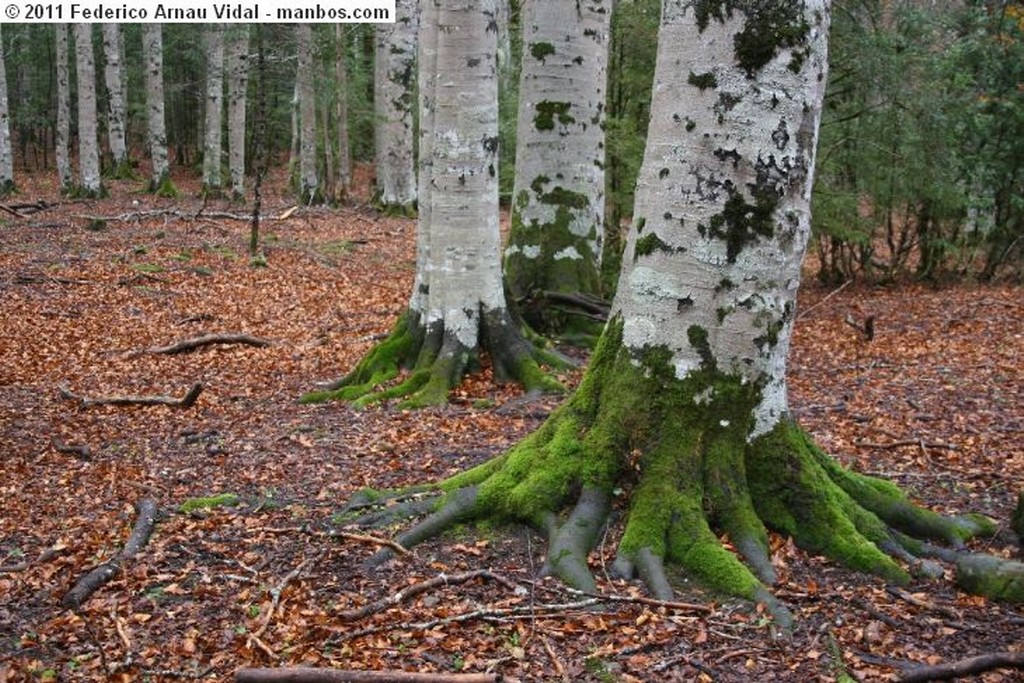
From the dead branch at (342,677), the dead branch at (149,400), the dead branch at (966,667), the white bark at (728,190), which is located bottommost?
the dead branch at (149,400)

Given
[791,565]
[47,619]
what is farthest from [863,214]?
[47,619]

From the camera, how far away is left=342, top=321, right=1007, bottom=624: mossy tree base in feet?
14.2

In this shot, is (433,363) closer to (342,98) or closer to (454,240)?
(454,240)

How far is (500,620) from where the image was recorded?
4.00m

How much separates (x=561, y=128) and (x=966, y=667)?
7213 millimetres

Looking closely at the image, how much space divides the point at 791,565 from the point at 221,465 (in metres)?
4.21

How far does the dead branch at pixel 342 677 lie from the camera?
344 cm

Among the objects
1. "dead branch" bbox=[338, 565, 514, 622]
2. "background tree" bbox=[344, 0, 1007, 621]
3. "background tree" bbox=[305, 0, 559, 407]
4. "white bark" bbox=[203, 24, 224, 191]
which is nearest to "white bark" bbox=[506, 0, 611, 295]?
"background tree" bbox=[305, 0, 559, 407]

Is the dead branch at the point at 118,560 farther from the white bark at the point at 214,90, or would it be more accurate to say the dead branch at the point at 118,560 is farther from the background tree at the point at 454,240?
the white bark at the point at 214,90

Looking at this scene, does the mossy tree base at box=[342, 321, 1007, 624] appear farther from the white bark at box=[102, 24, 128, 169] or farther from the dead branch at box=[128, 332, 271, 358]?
the white bark at box=[102, 24, 128, 169]

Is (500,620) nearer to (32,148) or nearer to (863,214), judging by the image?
(863,214)

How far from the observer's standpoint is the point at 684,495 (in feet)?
14.5

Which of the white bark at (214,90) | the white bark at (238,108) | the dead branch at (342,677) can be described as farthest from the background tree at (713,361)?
the white bark at (238,108)

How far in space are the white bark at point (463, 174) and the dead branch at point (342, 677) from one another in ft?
16.4
